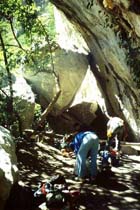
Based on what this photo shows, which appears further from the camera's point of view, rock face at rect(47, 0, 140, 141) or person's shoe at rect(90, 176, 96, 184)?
rock face at rect(47, 0, 140, 141)

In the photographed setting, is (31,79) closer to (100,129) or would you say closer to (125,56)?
(100,129)

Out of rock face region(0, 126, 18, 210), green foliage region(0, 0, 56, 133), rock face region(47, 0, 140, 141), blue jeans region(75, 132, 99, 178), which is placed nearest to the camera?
rock face region(0, 126, 18, 210)

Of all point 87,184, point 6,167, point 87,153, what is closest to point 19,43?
point 87,153

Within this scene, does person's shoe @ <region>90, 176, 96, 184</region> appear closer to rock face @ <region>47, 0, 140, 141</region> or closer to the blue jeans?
the blue jeans

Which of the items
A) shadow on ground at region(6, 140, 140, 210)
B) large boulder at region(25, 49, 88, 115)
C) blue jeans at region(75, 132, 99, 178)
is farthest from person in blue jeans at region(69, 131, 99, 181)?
large boulder at region(25, 49, 88, 115)

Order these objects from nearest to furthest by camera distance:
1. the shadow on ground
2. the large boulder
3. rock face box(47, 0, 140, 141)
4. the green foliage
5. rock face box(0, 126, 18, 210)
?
rock face box(0, 126, 18, 210) < the shadow on ground < rock face box(47, 0, 140, 141) < the green foliage < the large boulder

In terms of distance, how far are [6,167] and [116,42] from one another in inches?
281

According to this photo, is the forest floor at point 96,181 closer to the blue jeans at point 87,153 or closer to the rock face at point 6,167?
the blue jeans at point 87,153

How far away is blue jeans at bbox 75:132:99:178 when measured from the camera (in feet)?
31.0

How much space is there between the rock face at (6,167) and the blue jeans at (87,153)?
173cm

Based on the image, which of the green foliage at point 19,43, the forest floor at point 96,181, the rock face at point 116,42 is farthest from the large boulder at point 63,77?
the forest floor at point 96,181

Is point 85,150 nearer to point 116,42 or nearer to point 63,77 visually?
point 116,42

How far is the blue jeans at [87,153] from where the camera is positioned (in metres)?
9.45

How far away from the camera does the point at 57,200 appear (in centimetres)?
712
